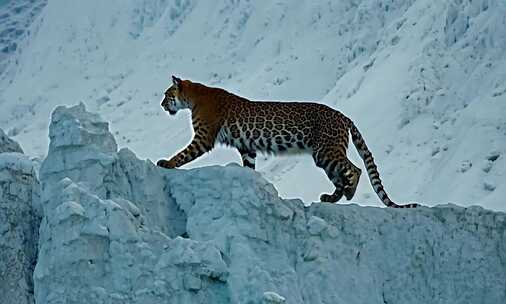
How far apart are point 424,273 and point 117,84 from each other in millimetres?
43259

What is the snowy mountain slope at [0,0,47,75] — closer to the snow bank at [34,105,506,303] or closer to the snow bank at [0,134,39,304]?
the snow bank at [0,134,39,304]

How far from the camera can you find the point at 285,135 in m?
13.2

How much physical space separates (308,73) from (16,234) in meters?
31.2

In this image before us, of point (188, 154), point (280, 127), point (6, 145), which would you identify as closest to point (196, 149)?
point (188, 154)

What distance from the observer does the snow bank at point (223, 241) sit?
9.90m

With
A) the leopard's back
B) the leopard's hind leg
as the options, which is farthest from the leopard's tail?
the leopard's hind leg

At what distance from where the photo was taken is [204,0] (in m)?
54.9

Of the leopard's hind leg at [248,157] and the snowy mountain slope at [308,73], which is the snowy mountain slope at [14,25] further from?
the leopard's hind leg at [248,157]

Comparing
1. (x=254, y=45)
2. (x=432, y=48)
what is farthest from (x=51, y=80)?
(x=432, y=48)

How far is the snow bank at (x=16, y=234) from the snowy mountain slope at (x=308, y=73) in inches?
464

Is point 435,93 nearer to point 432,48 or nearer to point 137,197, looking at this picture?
point 432,48

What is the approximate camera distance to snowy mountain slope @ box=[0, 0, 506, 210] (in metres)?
24.8

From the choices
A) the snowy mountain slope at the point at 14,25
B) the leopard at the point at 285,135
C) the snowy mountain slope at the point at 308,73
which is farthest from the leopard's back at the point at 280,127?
the snowy mountain slope at the point at 14,25

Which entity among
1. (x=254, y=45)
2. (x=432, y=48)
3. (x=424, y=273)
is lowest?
(x=424, y=273)
